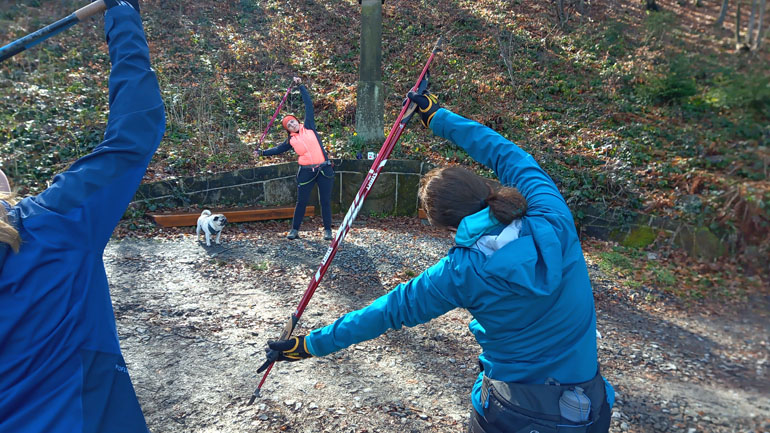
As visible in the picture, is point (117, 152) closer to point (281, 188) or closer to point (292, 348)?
point (292, 348)

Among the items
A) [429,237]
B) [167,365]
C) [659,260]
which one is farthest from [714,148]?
[167,365]

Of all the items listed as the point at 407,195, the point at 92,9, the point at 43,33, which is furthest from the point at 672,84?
the point at 43,33

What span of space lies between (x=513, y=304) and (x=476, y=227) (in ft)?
1.03

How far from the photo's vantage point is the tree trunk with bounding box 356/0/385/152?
9266 millimetres

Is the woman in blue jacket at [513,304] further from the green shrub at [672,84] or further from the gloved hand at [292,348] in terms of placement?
the green shrub at [672,84]

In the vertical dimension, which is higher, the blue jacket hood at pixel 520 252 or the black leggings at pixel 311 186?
the blue jacket hood at pixel 520 252

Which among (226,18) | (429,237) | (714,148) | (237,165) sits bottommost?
(429,237)

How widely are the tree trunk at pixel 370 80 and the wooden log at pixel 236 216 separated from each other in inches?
82.8

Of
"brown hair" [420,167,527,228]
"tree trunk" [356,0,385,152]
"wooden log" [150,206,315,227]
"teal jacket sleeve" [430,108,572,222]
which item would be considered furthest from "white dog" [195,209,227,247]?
"brown hair" [420,167,527,228]

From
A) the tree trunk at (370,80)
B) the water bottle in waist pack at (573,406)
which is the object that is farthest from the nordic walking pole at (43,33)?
the tree trunk at (370,80)

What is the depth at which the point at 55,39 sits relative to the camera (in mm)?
12461

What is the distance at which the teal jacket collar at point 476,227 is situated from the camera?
1734 mm

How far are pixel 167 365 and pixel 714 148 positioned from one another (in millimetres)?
7045

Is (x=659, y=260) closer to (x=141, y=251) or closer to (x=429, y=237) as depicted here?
(x=429, y=237)
